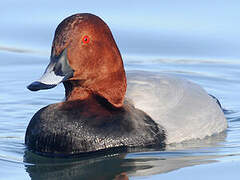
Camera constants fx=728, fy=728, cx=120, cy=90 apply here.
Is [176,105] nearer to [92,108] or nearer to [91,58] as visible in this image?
[92,108]

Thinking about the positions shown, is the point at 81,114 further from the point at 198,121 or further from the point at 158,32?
the point at 158,32

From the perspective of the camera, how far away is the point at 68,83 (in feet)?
19.7

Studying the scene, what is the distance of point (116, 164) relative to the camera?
571 cm

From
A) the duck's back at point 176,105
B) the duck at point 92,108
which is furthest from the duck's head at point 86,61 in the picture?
the duck's back at point 176,105

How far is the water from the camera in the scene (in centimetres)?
560

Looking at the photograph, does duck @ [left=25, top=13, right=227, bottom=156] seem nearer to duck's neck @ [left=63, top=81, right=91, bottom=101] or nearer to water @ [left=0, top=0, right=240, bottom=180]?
duck's neck @ [left=63, top=81, right=91, bottom=101]

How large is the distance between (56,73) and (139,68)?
339cm

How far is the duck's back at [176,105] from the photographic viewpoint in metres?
6.23

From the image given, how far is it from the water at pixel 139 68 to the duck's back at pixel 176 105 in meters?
0.11

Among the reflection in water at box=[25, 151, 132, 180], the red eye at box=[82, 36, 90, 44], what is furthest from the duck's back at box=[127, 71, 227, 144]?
the red eye at box=[82, 36, 90, 44]

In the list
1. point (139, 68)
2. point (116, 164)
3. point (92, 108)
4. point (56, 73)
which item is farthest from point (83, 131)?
point (139, 68)

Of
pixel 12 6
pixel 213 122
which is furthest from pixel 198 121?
pixel 12 6

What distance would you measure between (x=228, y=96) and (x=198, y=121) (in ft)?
5.51

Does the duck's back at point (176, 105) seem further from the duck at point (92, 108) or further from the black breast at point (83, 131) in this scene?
the black breast at point (83, 131)
